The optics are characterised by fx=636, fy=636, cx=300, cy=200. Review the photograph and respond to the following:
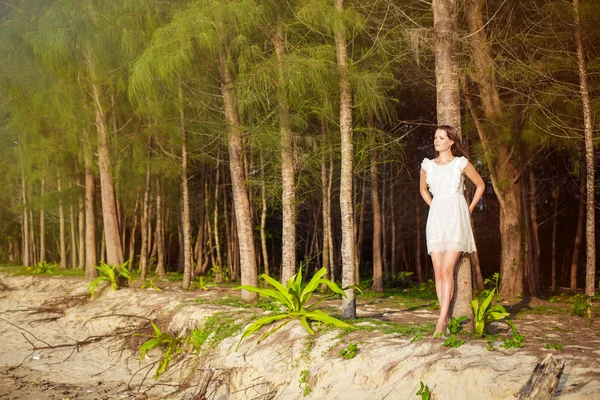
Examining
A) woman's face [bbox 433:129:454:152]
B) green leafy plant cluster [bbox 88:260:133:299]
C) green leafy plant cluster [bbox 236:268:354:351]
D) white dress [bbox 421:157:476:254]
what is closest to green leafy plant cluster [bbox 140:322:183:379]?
green leafy plant cluster [bbox 236:268:354:351]

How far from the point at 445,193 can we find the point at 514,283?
19.3 ft

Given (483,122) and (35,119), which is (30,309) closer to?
(35,119)

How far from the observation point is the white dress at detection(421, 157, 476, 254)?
18.3 ft

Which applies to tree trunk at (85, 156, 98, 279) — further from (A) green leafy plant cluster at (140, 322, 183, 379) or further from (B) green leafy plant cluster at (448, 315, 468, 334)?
(B) green leafy plant cluster at (448, 315, 468, 334)

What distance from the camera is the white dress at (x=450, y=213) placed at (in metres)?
5.57

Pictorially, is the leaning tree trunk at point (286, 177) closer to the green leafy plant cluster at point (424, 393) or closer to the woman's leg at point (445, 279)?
the woman's leg at point (445, 279)

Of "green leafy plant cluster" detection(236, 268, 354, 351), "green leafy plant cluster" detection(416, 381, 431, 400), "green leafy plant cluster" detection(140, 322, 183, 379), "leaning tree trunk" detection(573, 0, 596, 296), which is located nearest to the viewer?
"green leafy plant cluster" detection(416, 381, 431, 400)

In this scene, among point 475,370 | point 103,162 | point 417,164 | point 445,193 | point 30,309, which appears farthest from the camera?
point 417,164

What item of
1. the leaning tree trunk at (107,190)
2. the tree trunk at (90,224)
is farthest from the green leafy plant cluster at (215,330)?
the tree trunk at (90,224)

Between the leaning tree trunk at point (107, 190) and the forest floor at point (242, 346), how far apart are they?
108cm

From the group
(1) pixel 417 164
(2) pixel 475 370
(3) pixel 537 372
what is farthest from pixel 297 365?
(1) pixel 417 164

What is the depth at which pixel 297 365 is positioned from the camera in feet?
19.8

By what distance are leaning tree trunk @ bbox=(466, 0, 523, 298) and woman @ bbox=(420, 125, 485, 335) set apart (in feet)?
17.4

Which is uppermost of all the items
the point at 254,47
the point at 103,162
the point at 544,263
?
the point at 254,47
